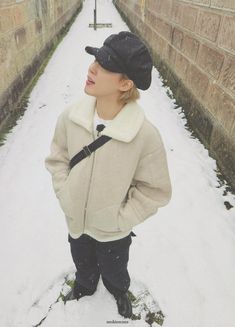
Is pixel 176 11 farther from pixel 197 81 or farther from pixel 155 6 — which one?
pixel 155 6

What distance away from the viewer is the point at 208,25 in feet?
13.0

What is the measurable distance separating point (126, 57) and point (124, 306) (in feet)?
5.34

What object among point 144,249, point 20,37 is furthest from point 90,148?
point 20,37

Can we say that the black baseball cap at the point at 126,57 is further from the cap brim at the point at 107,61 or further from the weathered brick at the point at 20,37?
the weathered brick at the point at 20,37

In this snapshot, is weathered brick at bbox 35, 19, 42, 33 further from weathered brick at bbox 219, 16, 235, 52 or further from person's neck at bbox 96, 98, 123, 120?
person's neck at bbox 96, 98, 123, 120

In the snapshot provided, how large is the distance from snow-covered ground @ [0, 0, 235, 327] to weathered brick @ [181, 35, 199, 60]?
1623 mm

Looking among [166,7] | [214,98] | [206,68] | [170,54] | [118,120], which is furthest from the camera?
[166,7]

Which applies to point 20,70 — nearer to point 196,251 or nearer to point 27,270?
point 27,270

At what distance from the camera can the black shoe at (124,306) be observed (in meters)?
1.96

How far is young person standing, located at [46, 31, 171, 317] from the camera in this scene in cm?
121

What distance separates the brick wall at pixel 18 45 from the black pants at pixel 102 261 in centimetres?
288

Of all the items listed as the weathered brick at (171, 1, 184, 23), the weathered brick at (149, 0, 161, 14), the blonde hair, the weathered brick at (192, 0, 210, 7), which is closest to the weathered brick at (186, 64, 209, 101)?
the weathered brick at (192, 0, 210, 7)

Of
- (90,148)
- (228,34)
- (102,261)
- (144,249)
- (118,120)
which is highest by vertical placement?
(228,34)

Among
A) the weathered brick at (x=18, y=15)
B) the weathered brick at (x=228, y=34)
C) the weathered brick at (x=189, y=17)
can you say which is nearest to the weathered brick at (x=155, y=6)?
the weathered brick at (x=189, y=17)
